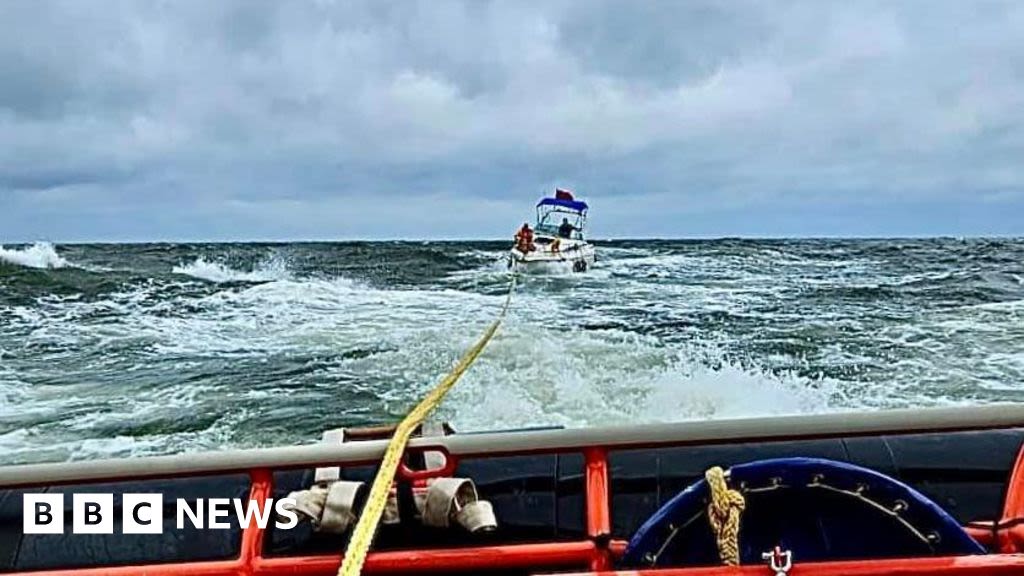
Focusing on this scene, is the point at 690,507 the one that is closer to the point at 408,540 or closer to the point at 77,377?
the point at 408,540

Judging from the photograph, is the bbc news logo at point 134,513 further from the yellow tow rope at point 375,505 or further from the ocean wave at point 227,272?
the ocean wave at point 227,272

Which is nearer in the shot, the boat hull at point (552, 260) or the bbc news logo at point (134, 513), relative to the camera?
the bbc news logo at point (134, 513)

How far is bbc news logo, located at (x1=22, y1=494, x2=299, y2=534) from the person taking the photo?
2010mm

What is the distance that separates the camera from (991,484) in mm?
2100

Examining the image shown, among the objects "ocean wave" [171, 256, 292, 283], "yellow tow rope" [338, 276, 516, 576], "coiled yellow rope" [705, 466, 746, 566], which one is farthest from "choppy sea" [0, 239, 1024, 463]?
"ocean wave" [171, 256, 292, 283]

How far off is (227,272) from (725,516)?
25171mm

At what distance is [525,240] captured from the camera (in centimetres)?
2338

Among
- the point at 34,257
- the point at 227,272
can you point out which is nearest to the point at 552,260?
the point at 227,272

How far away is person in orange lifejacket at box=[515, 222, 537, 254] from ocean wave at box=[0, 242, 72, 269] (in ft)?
43.4

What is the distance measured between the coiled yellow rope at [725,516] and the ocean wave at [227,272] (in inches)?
833

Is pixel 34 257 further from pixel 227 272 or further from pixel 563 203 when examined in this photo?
pixel 563 203

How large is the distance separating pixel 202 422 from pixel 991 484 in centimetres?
491

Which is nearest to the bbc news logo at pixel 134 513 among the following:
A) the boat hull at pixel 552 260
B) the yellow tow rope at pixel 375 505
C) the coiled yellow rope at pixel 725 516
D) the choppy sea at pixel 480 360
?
the yellow tow rope at pixel 375 505

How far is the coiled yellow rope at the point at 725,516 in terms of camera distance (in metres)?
1.43
